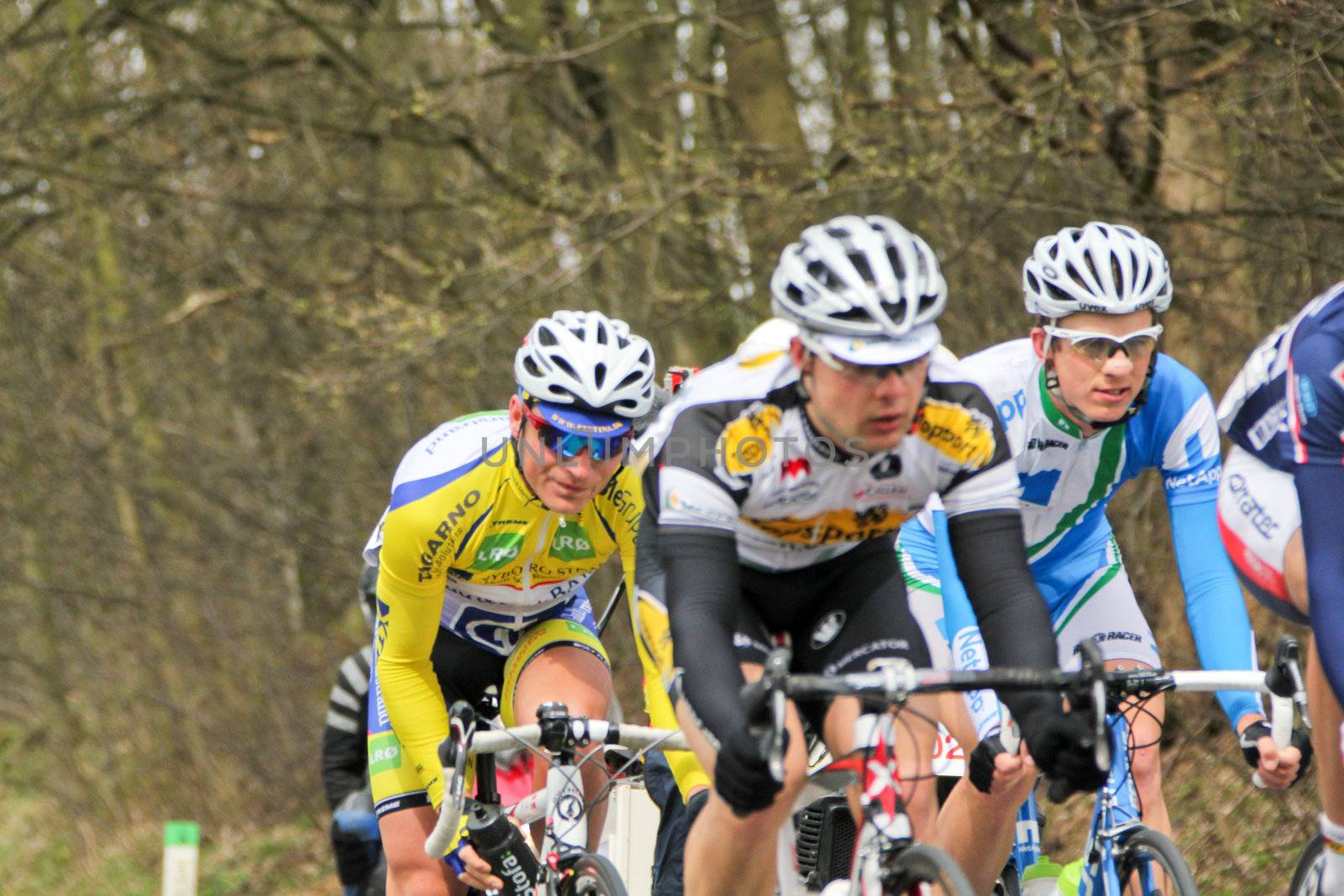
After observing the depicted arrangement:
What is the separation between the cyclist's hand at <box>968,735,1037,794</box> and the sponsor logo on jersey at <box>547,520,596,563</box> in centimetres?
152

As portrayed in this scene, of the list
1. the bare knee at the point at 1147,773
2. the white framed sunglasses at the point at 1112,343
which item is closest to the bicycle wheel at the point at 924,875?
the bare knee at the point at 1147,773

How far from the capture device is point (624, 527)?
560cm

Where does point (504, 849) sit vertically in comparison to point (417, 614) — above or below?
below

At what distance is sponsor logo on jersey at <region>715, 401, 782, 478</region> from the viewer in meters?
3.90

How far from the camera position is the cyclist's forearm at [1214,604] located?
480 centimetres

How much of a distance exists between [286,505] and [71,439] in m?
2.97

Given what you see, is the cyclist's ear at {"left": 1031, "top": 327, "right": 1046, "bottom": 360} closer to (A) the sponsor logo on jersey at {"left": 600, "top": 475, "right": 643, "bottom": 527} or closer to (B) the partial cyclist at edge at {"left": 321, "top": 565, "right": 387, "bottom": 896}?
(A) the sponsor logo on jersey at {"left": 600, "top": 475, "right": 643, "bottom": 527}

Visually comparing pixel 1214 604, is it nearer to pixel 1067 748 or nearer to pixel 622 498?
pixel 1067 748

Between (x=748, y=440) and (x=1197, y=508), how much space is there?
1.78 metres

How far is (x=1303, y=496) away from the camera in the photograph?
150 inches

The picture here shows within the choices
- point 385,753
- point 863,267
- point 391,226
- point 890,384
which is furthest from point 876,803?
point 391,226

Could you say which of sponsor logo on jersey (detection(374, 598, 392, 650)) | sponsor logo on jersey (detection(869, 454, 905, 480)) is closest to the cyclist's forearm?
sponsor logo on jersey (detection(869, 454, 905, 480))

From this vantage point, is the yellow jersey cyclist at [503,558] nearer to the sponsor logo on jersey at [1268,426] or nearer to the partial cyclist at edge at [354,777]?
the partial cyclist at edge at [354,777]

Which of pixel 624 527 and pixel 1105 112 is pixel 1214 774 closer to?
pixel 1105 112
